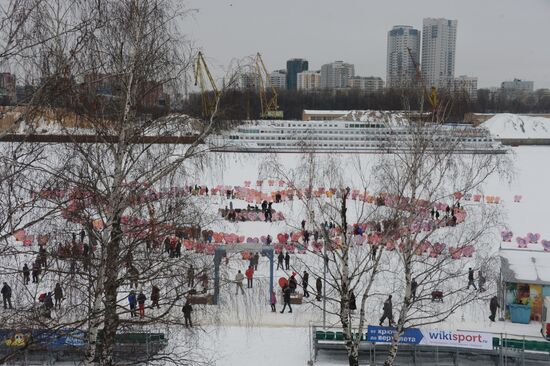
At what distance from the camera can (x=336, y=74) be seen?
5664 inches

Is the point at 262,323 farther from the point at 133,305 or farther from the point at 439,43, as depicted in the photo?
the point at 439,43

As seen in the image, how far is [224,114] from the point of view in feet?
23.1

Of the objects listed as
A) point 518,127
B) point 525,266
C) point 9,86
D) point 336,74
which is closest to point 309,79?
point 336,74

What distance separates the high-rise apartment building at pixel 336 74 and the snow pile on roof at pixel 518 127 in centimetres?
7619

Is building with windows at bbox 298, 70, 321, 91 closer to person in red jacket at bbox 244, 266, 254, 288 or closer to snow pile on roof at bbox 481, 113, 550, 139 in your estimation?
snow pile on roof at bbox 481, 113, 550, 139

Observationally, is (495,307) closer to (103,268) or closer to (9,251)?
(103,268)

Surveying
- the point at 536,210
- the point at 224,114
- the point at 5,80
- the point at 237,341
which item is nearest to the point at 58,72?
the point at 5,80

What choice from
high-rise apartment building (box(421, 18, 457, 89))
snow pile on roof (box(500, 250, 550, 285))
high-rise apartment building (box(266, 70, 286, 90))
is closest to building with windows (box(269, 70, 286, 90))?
high-rise apartment building (box(266, 70, 286, 90))

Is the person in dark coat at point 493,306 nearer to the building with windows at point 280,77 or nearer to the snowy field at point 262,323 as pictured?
the snowy field at point 262,323

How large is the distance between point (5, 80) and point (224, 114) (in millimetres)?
2806

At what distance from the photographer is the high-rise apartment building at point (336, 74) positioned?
470 ft

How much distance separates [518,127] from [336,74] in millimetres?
81774

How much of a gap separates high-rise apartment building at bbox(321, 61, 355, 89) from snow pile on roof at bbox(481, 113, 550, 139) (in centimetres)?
7619

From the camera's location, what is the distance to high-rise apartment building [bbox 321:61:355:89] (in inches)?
5635
